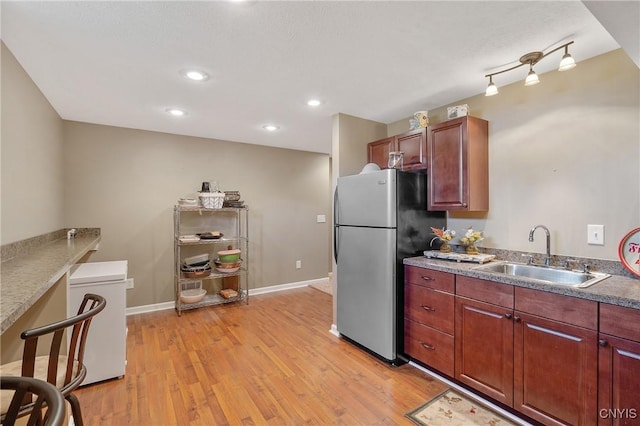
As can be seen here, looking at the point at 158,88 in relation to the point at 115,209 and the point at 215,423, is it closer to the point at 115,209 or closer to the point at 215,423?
the point at 115,209

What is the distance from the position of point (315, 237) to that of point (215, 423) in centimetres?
352

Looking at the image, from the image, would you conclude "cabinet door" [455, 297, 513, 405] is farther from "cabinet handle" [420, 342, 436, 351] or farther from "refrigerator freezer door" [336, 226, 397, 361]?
"refrigerator freezer door" [336, 226, 397, 361]

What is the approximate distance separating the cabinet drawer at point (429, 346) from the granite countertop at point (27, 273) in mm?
2295

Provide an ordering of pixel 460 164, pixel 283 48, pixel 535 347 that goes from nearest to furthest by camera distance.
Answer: pixel 535 347
pixel 283 48
pixel 460 164

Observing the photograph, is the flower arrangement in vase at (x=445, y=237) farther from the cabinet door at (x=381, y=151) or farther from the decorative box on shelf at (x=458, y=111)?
the decorative box on shelf at (x=458, y=111)

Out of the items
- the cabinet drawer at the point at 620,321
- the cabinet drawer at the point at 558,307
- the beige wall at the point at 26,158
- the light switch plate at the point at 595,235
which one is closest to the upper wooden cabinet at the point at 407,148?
the light switch plate at the point at 595,235

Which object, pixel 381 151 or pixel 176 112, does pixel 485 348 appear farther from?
pixel 176 112

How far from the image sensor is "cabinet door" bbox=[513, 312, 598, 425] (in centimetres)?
150

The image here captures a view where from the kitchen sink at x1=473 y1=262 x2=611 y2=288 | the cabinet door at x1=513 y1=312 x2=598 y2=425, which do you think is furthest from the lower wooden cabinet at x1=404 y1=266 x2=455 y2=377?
the cabinet door at x1=513 y1=312 x2=598 y2=425

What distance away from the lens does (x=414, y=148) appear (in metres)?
2.77

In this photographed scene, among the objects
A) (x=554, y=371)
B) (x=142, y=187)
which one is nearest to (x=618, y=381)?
(x=554, y=371)

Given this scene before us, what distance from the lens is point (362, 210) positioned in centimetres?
267

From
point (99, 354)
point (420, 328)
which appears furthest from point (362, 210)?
point (99, 354)

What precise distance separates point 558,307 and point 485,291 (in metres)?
0.39
